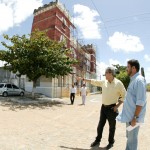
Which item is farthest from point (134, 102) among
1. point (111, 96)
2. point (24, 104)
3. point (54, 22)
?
point (54, 22)

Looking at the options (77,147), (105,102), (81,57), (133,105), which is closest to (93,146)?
(77,147)

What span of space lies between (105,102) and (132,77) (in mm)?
1878

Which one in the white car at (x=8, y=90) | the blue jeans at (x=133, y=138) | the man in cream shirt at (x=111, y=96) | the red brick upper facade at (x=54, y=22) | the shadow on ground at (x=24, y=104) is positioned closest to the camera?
the blue jeans at (x=133, y=138)

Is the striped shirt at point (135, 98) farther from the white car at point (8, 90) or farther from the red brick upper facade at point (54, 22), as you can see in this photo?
the red brick upper facade at point (54, 22)

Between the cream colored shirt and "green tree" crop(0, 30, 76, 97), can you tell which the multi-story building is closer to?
"green tree" crop(0, 30, 76, 97)

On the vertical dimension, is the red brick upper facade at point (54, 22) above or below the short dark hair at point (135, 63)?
above

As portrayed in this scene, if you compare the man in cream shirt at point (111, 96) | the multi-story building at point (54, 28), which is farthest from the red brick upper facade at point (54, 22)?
the man in cream shirt at point (111, 96)

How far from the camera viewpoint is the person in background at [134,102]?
5223 millimetres

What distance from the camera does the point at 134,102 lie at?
5375mm

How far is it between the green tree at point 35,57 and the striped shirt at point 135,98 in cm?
1768

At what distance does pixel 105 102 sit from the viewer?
725 centimetres

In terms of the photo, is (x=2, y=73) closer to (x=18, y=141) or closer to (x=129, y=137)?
(x=18, y=141)

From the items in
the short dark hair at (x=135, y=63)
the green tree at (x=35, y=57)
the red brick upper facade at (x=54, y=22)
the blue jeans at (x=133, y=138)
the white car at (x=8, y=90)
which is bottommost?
the blue jeans at (x=133, y=138)

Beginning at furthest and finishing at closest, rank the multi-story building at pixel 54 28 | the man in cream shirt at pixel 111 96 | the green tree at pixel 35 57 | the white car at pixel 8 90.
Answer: the multi-story building at pixel 54 28 < the white car at pixel 8 90 < the green tree at pixel 35 57 < the man in cream shirt at pixel 111 96
